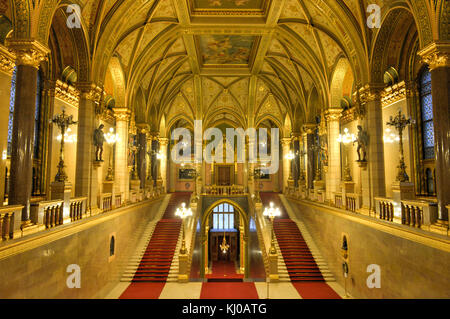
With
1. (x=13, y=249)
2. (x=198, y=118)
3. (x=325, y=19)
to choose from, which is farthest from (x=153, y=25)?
(x=13, y=249)

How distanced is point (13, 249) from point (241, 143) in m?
24.7

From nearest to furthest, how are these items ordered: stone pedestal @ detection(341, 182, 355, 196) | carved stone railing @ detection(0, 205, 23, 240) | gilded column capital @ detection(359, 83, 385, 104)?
carved stone railing @ detection(0, 205, 23, 240)
gilded column capital @ detection(359, 83, 385, 104)
stone pedestal @ detection(341, 182, 355, 196)

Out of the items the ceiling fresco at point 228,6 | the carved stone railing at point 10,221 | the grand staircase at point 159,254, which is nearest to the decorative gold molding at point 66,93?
the ceiling fresco at point 228,6

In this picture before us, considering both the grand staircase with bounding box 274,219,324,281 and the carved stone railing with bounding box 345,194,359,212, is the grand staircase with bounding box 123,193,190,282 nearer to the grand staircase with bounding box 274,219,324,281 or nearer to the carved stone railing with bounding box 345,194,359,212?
the grand staircase with bounding box 274,219,324,281

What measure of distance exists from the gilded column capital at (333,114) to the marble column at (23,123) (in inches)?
503

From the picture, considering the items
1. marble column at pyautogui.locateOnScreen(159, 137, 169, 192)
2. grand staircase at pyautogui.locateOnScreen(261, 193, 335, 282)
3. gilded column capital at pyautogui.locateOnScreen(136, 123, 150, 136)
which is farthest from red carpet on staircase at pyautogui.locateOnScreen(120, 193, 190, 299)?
marble column at pyautogui.locateOnScreen(159, 137, 169, 192)

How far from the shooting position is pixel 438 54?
23.4 ft

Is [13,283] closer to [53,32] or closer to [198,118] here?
[53,32]

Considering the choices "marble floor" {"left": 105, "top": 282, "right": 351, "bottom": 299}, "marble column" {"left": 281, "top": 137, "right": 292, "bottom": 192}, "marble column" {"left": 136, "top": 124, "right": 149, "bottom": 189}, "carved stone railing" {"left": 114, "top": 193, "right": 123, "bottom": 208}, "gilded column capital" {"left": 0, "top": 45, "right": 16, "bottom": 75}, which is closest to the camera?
"gilded column capital" {"left": 0, "top": 45, "right": 16, "bottom": 75}

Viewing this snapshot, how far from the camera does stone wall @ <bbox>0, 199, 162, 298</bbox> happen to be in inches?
228

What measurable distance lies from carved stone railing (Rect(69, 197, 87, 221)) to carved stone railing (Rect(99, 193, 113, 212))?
1170mm

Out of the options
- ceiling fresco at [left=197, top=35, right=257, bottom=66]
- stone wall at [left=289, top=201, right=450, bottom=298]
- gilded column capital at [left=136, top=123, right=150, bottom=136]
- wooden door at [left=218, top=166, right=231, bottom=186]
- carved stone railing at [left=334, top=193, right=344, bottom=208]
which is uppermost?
ceiling fresco at [left=197, top=35, right=257, bottom=66]

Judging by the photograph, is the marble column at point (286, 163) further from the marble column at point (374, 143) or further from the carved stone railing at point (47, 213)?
the carved stone railing at point (47, 213)

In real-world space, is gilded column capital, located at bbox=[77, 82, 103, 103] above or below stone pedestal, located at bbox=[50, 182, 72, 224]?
above
